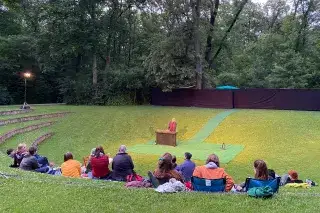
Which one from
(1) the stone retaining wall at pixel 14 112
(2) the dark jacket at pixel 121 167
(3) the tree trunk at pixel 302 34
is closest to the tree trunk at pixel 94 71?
(1) the stone retaining wall at pixel 14 112

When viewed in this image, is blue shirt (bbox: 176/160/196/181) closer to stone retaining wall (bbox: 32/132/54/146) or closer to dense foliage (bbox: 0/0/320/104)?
stone retaining wall (bbox: 32/132/54/146)

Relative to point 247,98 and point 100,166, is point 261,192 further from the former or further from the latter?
point 247,98

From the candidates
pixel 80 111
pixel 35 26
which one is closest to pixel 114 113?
pixel 80 111

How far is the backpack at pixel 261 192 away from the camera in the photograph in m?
6.12

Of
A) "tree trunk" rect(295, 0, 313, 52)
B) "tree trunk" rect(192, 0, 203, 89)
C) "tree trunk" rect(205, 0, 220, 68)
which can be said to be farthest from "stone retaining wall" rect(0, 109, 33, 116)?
"tree trunk" rect(295, 0, 313, 52)

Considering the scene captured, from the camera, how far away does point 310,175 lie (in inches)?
472

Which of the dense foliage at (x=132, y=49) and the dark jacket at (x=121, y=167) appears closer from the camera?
the dark jacket at (x=121, y=167)

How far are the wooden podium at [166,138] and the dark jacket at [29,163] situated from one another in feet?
28.1

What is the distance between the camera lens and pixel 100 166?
8.90 metres

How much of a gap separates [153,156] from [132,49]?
21898mm

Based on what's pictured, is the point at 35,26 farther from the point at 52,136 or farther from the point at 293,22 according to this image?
the point at 293,22

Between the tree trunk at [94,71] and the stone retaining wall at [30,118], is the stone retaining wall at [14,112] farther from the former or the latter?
the tree trunk at [94,71]

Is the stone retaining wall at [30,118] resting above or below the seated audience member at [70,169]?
above

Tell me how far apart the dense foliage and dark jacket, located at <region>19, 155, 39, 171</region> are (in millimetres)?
18661
